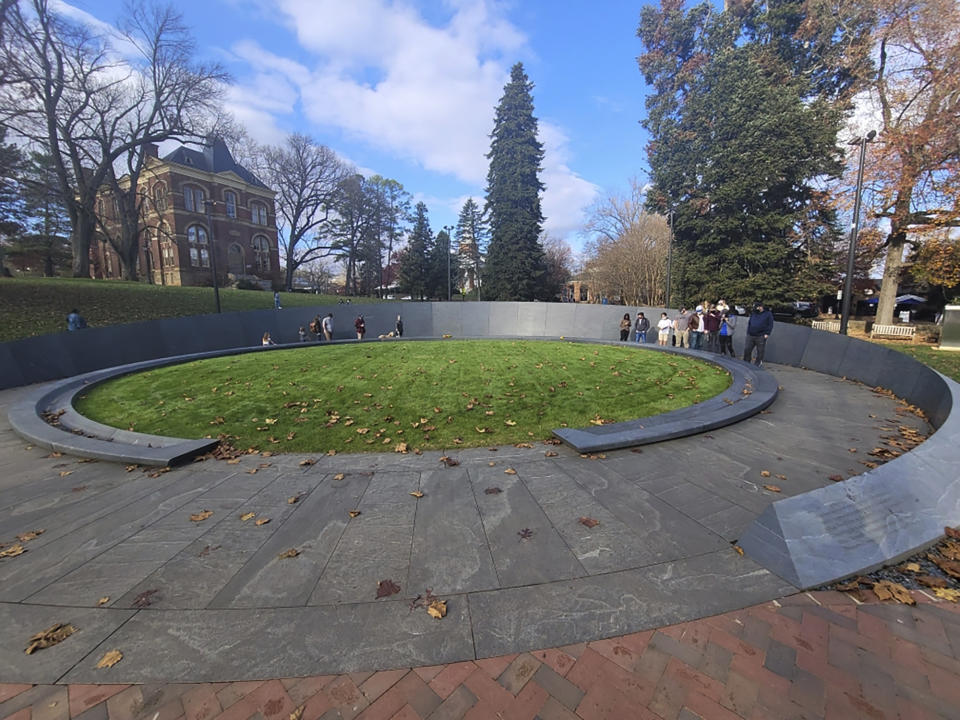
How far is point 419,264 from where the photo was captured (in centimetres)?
5119

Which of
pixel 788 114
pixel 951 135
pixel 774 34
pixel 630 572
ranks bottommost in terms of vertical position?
pixel 630 572

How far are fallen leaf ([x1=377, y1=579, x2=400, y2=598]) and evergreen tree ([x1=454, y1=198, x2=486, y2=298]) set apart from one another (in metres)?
55.8

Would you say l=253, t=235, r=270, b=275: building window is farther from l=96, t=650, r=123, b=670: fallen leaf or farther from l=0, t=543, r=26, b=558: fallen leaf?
l=96, t=650, r=123, b=670: fallen leaf

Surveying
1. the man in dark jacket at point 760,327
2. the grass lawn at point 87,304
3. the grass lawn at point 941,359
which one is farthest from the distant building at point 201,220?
the grass lawn at point 941,359

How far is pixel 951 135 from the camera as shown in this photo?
17078mm

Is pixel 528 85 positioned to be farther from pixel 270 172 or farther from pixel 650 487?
pixel 650 487

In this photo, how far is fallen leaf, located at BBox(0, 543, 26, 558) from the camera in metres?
3.44

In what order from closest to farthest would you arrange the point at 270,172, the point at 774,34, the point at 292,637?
the point at 292,637
the point at 774,34
the point at 270,172

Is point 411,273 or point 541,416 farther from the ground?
point 411,273

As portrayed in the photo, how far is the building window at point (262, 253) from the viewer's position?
172 ft

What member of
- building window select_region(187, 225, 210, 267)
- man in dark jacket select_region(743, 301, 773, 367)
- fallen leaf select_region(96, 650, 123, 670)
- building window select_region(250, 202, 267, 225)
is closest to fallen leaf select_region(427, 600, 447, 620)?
fallen leaf select_region(96, 650, 123, 670)

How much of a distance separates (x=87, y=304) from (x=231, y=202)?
35283 millimetres

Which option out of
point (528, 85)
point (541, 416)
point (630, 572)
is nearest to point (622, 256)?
point (528, 85)

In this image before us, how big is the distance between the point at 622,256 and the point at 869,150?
17.5 meters
